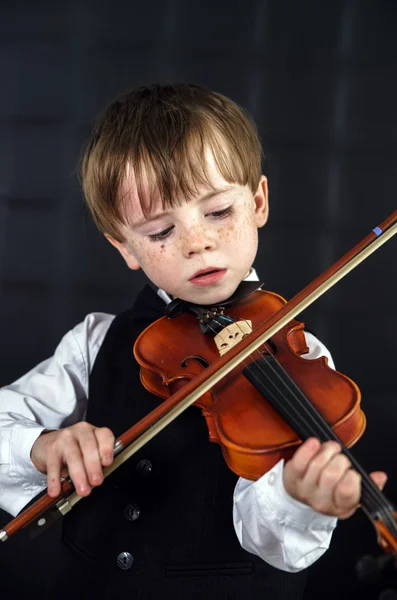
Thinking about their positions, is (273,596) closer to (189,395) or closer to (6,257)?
(189,395)

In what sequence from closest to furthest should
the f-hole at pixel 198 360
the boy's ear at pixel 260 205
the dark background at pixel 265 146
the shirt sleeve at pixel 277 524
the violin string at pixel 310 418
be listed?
the violin string at pixel 310 418 < the shirt sleeve at pixel 277 524 < the f-hole at pixel 198 360 < the boy's ear at pixel 260 205 < the dark background at pixel 265 146

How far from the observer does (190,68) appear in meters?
1.37

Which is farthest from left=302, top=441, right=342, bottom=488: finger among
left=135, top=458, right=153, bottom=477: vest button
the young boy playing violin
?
left=135, top=458, right=153, bottom=477: vest button

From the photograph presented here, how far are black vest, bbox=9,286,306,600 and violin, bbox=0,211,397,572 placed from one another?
0.08 meters

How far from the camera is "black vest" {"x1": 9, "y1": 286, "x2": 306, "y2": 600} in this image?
917 mm

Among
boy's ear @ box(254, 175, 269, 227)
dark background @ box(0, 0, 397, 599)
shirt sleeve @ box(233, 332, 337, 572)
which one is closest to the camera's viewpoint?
shirt sleeve @ box(233, 332, 337, 572)

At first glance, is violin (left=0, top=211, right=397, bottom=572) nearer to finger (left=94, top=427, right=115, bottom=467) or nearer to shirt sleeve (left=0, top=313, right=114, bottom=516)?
finger (left=94, top=427, right=115, bottom=467)

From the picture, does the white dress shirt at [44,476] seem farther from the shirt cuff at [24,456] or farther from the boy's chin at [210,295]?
the boy's chin at [210,295]

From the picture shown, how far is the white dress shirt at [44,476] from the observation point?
772 mm

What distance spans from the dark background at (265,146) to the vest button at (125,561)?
462mm

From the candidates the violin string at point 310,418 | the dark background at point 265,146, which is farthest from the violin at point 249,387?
the dark background at point 265,146

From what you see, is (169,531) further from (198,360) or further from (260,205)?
(260,205)

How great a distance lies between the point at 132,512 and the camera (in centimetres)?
94

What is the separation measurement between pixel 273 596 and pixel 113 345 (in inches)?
14.9
